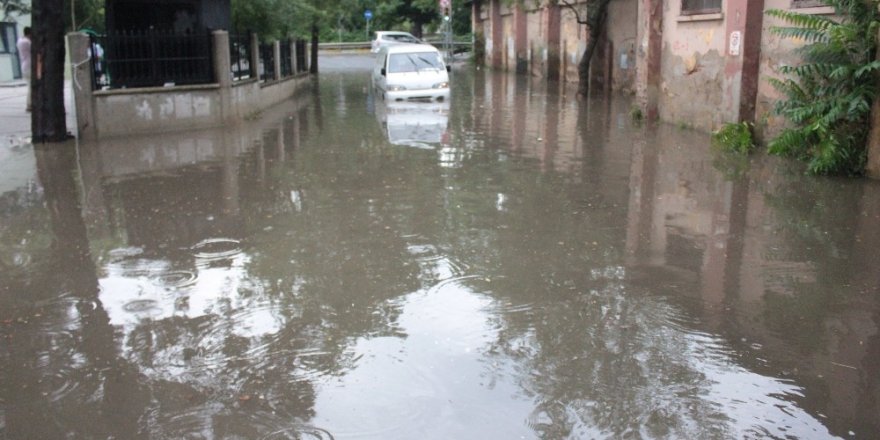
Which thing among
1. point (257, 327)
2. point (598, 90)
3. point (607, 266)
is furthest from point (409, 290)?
point (598, 90)

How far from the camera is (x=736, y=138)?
1239cm

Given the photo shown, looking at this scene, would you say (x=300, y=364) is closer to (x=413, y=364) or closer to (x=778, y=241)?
(x=413, y=364)

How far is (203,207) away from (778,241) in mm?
5968

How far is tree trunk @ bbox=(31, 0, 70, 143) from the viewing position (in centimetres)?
1278

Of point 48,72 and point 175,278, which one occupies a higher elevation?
point 48,72

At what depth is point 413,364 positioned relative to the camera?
16.3 ft

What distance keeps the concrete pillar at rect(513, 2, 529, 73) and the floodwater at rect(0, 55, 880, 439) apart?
22.3 m

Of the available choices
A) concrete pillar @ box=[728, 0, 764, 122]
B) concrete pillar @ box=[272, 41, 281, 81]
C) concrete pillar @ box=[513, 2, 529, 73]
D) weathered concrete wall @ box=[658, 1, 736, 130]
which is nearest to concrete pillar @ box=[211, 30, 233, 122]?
concrete pillar @ box=[272, 41, 281, 81]

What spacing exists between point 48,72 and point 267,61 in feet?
26.4

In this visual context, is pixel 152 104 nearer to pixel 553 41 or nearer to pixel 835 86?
pixel 835 86

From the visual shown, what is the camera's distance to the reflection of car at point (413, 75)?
68.0 ft

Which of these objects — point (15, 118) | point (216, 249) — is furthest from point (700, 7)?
point (15, 118)

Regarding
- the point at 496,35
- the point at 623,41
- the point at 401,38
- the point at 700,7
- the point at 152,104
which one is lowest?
the point at 152,104

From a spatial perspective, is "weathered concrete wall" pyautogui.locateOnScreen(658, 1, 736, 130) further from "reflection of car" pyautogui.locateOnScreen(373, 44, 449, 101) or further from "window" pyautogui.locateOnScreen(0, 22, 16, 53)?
"window" pyautogui.locateOnScreen(0, 22, 16, 53)
